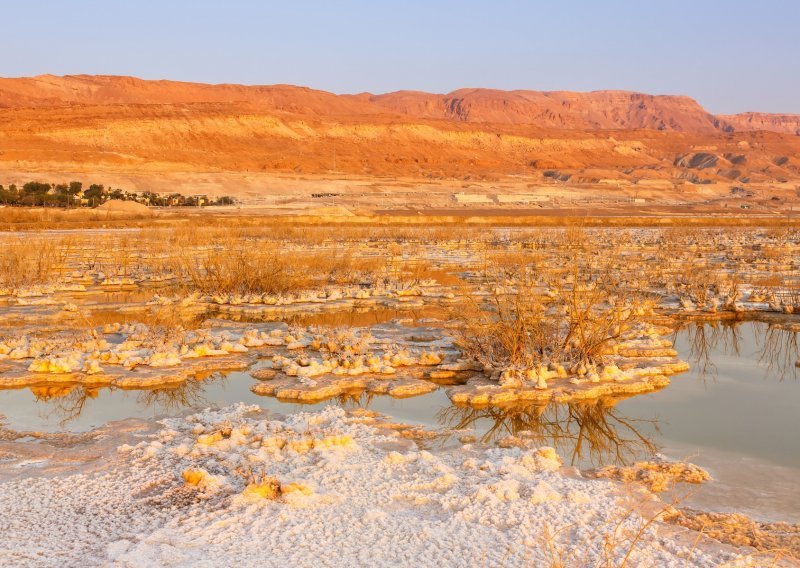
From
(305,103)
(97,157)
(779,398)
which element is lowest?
(779,398)

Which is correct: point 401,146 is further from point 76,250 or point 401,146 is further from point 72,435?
point 72,435

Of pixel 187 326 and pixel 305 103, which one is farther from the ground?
pixel 305 103

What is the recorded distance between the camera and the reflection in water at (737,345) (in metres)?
10.0

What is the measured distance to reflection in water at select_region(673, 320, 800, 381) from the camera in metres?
10.0

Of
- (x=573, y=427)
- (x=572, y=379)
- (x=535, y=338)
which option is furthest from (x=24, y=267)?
(x=573, y=427)

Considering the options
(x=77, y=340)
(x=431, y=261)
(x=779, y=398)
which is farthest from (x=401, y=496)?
(x=431, y=261)

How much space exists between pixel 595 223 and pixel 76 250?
25.3m

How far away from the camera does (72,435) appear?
704 cm

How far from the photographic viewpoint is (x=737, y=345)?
11438mm

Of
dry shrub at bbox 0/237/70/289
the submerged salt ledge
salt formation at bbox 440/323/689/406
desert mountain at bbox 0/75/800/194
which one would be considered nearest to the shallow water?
salt formation at bbox 440/323/689/406

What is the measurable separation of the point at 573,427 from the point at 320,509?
10.4 ft

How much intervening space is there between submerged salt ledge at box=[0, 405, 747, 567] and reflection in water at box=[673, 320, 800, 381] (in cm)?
482

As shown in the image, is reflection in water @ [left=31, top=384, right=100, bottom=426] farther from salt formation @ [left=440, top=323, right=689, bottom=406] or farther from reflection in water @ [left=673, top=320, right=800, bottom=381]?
reflection in water @ [left=673, top=320, right=800, bottom=381]

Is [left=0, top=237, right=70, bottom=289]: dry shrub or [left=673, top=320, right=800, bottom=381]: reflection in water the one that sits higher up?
[left=0, top=237, right=70, bottom=289]: dry shrub
